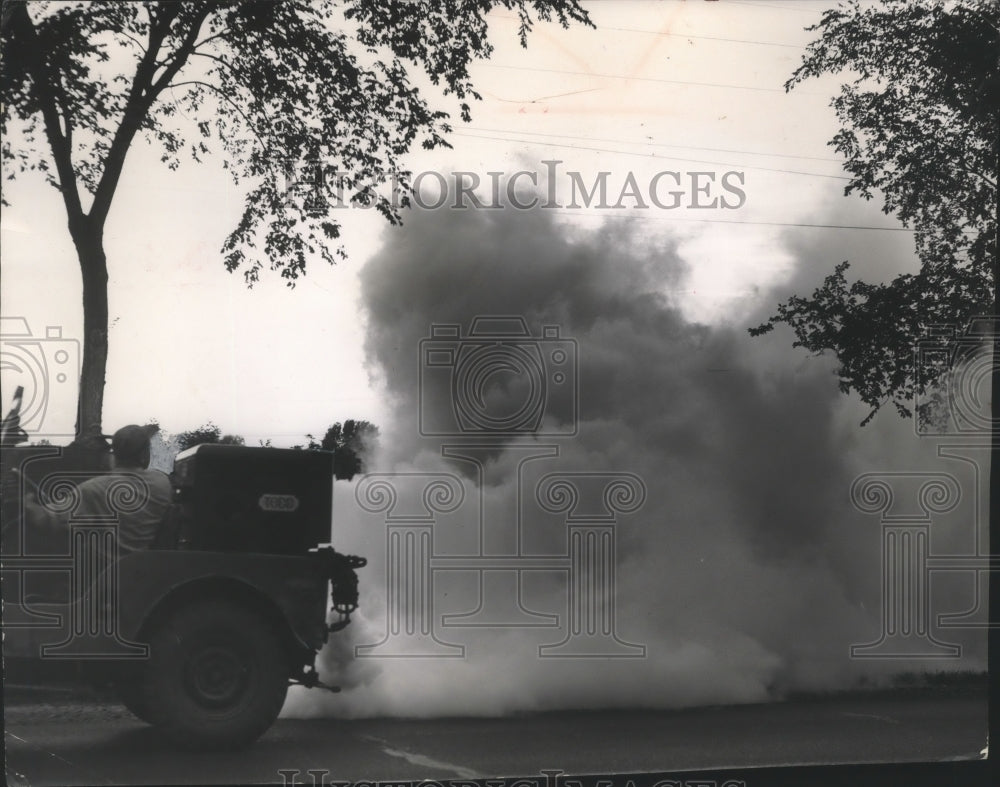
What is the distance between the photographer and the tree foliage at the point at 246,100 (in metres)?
3.21

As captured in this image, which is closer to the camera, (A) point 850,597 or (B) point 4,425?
(B) point 4,425

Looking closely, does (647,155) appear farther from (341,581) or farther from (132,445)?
(132,445)

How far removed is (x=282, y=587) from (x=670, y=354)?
1.58 metres

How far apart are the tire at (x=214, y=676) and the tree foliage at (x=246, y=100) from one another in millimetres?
763

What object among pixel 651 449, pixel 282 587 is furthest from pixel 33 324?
pixel 651 449

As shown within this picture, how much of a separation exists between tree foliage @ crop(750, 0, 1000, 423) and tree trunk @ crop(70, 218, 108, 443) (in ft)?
7.60

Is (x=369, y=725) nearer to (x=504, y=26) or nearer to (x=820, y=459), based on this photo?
(x=820, y=459)

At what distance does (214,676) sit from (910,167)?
312 cm

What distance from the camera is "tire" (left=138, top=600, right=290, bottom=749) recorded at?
10.4ft

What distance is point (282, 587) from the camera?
10.6 feet

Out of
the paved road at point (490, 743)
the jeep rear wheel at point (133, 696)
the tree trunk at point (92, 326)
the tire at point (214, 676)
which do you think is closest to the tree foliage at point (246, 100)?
→ the tree trunk at point (92, 326)

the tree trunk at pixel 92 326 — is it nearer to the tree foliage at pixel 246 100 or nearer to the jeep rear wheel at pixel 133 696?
the tree foliage at pixel 246 100

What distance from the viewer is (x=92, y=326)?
321cm

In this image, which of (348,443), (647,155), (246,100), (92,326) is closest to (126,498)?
(92,326)
